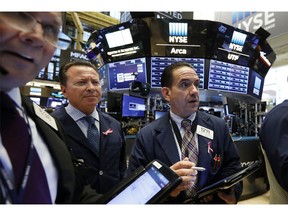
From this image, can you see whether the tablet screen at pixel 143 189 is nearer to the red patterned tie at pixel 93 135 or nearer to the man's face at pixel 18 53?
the man's face at pixel 18 53

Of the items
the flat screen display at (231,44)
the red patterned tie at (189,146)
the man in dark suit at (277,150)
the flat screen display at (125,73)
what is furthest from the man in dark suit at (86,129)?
the flat screen display at (231,44)

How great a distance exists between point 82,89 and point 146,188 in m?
0.87

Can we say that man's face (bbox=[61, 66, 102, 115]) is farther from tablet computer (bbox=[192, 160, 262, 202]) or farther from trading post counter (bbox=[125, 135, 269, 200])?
trading post counter (bbox=[125, 135, 269, 200])

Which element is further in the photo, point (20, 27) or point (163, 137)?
point (163, 137)

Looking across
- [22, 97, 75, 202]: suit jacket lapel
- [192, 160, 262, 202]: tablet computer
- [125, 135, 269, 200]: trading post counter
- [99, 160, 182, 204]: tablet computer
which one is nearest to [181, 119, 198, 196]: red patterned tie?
[192, 160, 262, 202]: tablet computer

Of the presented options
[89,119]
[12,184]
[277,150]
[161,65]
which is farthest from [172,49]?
[12,184]

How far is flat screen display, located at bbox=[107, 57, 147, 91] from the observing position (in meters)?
4.34

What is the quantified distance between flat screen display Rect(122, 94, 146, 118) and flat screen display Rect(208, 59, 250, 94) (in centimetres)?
183

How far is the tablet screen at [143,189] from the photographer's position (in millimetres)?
556

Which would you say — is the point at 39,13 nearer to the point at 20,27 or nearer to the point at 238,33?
the point at 20,27

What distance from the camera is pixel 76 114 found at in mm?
1278

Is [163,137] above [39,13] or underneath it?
underneath
